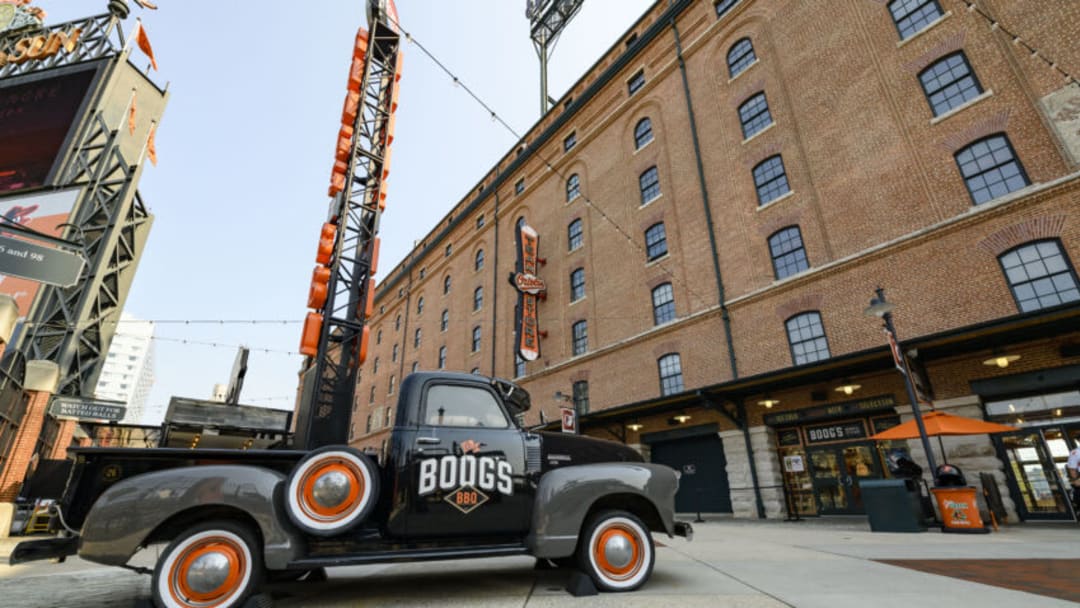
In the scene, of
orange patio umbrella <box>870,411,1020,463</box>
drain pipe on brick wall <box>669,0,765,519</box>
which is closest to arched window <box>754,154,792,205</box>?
drain pipe on brick wall <box>669,0,765,519</box>

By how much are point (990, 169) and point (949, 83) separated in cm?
298

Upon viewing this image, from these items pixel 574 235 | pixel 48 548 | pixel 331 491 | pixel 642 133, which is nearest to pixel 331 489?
pixel 331 491

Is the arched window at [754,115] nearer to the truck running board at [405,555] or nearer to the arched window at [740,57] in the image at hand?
the arched window at [740,57]

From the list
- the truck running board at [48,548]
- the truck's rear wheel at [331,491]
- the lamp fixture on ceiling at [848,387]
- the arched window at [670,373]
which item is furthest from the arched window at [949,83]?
the truck running board at [48,548]

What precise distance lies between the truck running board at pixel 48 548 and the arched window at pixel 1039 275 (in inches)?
628

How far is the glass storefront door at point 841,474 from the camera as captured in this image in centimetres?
1197

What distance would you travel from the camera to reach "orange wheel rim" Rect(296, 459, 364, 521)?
3615 millimetres

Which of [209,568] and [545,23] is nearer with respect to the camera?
[209,568]

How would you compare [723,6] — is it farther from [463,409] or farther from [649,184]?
[463,409]

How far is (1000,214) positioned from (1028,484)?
625cm

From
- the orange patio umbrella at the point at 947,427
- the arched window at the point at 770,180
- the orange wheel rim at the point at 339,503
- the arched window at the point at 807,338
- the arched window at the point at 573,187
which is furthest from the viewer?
the arched window at the point at 573,187

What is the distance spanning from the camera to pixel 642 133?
70.1 ft

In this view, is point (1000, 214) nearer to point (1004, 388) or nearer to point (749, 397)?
point (1004, 388)

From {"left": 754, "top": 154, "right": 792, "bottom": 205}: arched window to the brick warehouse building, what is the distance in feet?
0.23
